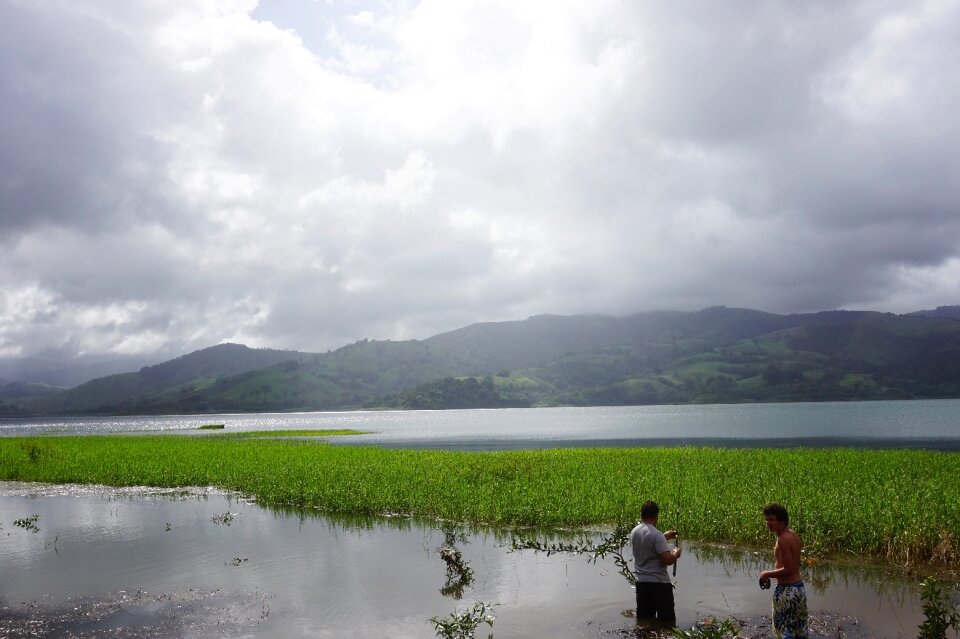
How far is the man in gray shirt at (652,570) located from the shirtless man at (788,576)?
1942mm

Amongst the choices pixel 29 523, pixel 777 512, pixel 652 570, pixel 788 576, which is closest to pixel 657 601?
pixel 652 570

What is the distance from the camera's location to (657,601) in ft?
41.9

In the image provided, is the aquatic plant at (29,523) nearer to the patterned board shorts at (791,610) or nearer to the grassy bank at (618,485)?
the grassy bank at (618,485)

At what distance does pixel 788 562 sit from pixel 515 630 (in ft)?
19.1

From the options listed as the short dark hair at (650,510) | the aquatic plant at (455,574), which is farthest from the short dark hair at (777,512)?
the aquatic plant at (455,574)

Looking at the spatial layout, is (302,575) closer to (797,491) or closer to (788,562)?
(788,562)

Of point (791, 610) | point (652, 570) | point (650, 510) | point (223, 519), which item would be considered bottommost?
point (223, 519)

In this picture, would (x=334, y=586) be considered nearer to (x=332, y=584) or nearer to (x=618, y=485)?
(x=332, y=584)

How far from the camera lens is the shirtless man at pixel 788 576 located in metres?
10.7

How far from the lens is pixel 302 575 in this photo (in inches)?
703

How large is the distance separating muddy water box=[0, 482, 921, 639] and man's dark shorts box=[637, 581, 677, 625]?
772 millimetres

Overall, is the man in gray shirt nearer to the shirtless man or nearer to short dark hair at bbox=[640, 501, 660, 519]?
short dark hair at bbox=[640, 501, 660, 519]

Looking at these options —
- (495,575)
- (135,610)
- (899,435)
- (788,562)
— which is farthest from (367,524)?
(899,435)

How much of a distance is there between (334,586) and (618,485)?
16.6m
